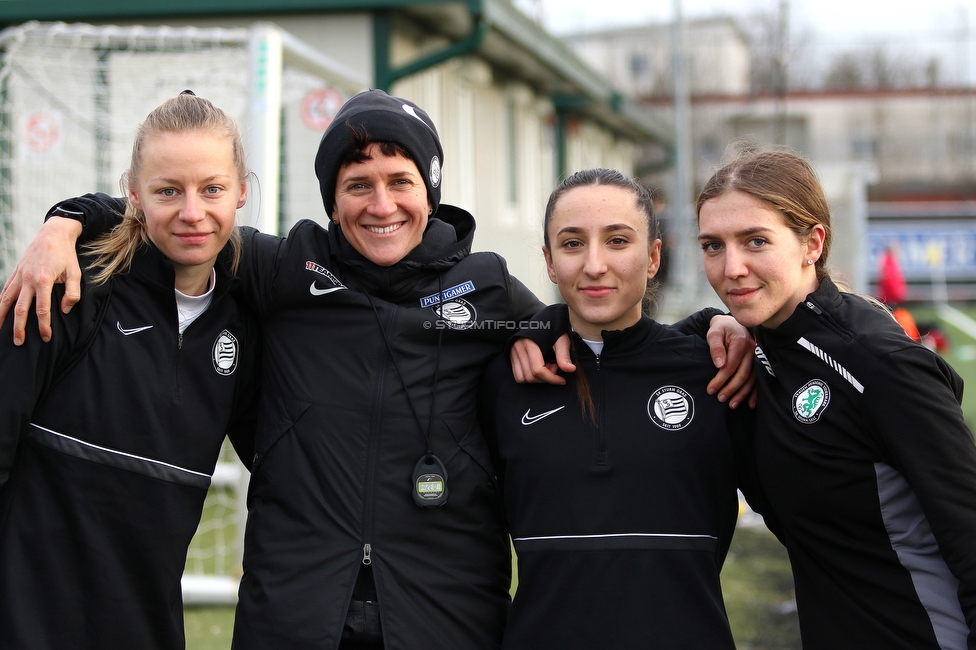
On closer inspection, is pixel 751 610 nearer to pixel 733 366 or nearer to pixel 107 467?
pixel 733 366

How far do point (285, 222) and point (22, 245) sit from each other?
2118 millimetres

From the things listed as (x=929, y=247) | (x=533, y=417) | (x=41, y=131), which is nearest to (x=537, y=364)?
(x=533, y=417)

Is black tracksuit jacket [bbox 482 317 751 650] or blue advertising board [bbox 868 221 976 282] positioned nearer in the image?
black tracksuit jacket [bbox 482 317 751 650]

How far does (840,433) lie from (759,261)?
47cm

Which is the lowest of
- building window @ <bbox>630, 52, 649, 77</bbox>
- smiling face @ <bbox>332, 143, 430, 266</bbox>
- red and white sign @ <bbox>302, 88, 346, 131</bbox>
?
smiling face @ <bbox>332, 143, 430, 266</bbox>

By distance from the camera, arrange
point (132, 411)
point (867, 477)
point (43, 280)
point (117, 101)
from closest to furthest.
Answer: point (867, 477) < point (43, 280) < point (132, 411) < point (117, 101)

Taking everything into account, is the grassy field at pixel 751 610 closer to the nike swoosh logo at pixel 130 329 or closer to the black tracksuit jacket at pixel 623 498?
the black tracksuit jacket at pixel 623 498

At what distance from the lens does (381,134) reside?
2.54 m

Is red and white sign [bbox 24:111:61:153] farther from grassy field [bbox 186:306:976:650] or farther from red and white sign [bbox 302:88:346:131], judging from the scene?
grassy field [bbox 186:306:976:650]

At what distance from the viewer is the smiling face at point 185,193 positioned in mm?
2441

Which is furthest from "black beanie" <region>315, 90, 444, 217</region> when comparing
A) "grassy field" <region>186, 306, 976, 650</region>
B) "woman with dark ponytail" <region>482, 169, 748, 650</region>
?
"grassy field" <region>186, 306, 976, 650</region>

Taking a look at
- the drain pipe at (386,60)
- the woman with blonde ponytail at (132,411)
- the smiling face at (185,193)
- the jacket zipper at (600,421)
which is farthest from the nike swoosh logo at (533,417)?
the drain pipe at (386,60)

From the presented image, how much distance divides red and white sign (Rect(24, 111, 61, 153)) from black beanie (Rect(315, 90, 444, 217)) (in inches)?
184

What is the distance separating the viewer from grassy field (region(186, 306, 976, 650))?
4398 millimetres
